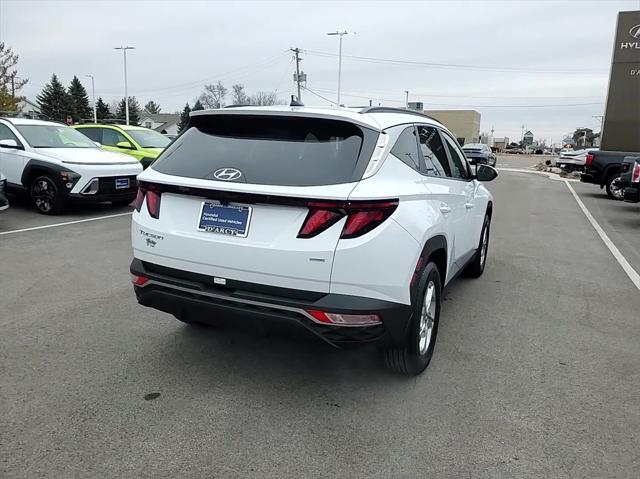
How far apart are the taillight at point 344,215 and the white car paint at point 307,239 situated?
3 centimetres

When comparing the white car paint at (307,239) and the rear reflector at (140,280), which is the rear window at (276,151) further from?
the rear reflector at (140,280)

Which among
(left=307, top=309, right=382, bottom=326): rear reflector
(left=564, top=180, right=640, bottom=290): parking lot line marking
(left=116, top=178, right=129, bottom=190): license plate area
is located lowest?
(left=564, top=180, right=640, bottom=290): parking lot line marking

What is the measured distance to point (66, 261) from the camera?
20.4ft

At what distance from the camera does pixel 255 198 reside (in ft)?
9.34

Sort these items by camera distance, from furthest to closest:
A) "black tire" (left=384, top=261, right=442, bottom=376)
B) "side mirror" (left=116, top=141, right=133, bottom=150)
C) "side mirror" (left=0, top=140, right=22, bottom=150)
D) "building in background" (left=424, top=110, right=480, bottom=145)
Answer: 1. "building in background" (left=424, top=110, right=480, bottom=145)
2. "side mirror" (left=116, top=141, right=133, bottom=150)
3. "side mirror" (left=0, top=140, right=22, bottom=150)
4. "black tire" (left=384, top=261, right=442, bottom=376)

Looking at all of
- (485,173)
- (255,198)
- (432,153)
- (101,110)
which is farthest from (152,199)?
(101,110)

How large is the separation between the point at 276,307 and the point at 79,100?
7848 cm

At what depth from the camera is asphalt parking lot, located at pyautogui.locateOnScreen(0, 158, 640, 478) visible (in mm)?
2609

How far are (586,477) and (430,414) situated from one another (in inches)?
33.2

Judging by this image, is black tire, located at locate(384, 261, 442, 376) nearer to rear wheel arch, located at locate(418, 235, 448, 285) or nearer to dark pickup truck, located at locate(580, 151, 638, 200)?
rear wheel arch, located at locate(418, 235, 448, 285)

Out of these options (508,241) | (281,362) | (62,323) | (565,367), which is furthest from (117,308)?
(508,241)

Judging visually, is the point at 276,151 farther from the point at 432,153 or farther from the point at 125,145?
the point at 125,145

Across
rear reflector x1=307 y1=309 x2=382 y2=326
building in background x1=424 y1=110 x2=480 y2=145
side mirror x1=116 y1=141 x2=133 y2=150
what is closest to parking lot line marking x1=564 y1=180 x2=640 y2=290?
rear reflector x1=307 y1=309 x2=382 y2=326

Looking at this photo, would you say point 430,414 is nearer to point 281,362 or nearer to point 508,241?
point 281,362
